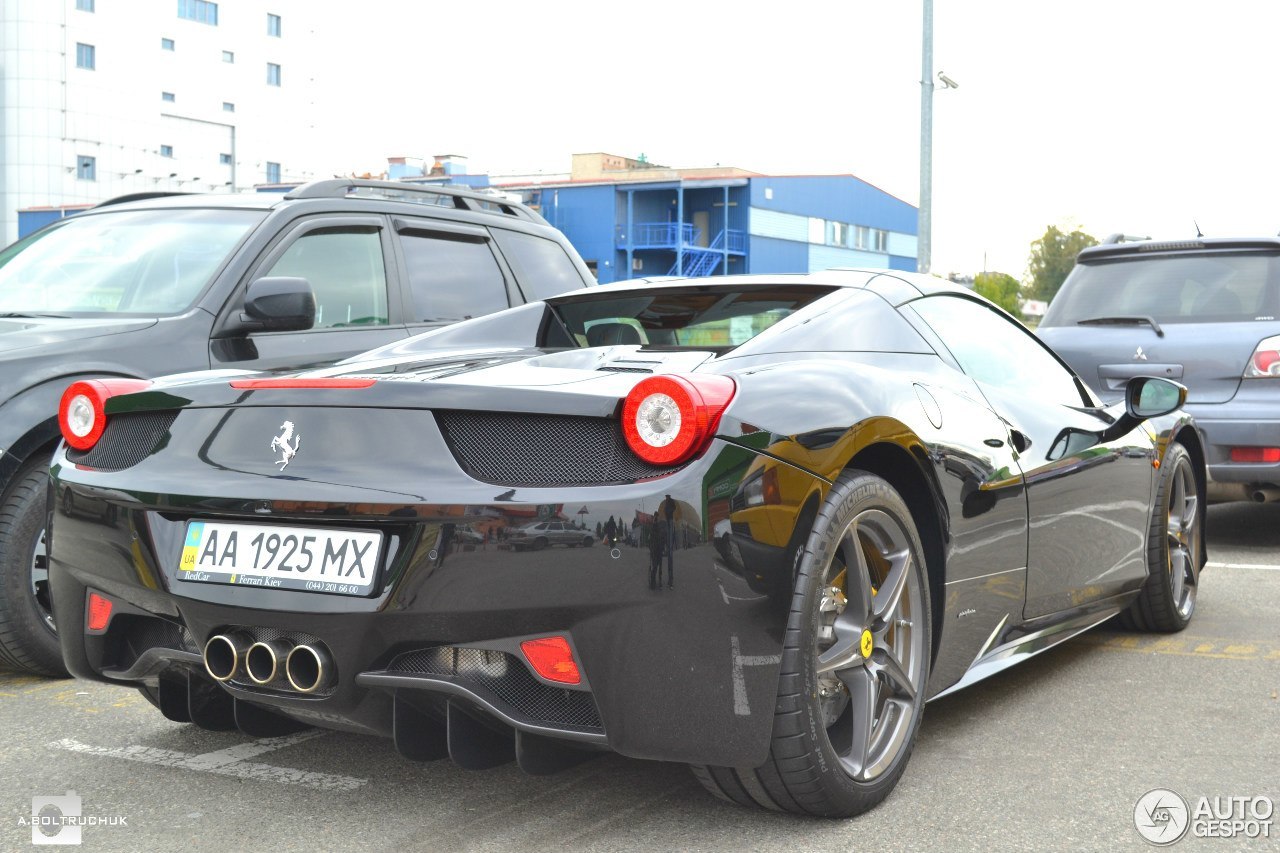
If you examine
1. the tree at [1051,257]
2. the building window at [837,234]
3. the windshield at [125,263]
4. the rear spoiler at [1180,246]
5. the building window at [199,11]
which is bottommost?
the windshield at [125,263]

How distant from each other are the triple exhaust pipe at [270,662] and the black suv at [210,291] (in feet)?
4.35

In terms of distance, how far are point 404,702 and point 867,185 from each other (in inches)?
2445

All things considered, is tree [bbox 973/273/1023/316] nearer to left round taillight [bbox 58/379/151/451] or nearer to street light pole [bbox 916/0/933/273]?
street light pole [bbox 916/0/933/273]

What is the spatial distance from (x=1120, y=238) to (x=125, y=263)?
5.87 metres

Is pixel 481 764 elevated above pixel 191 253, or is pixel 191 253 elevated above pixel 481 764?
pixel 191 253

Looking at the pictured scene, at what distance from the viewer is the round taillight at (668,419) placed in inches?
108

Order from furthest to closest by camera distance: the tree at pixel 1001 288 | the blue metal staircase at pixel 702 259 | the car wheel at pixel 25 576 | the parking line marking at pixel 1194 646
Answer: the tree at pixel 1001 288
the blue metal staircase at pixel 702 259
the parking line marking at pixel 1194 646
the car wheel at pixel 25 576

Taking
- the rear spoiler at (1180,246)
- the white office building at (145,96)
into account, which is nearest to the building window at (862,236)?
the white office building at (145,96)

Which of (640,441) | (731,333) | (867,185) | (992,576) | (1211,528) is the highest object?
(867,185)

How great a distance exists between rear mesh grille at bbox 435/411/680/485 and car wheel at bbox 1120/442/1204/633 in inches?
120

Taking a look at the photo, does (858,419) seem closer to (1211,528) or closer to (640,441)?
(640,441)

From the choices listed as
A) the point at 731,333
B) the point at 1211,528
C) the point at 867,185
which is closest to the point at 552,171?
the point at 867,185

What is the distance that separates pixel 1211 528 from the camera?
343 inches

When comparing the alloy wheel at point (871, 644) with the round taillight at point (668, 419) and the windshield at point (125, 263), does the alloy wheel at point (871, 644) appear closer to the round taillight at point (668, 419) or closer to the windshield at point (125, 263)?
the round taillight at point (668, 419)
